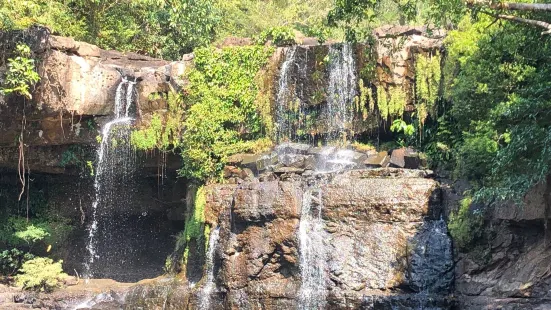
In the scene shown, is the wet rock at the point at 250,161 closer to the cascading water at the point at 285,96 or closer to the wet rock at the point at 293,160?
the wet rock at the point at 293,160

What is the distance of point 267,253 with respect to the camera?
1245cm

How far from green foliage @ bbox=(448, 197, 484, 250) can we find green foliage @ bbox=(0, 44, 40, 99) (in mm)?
10503

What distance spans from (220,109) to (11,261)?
7550 millimetres

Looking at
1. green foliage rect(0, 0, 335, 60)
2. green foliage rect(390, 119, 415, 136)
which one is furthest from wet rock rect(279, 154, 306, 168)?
green foliage rect(0, 0, 335, 60)

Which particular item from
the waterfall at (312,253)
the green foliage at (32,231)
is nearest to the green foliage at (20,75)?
the green foliage at (32,231)

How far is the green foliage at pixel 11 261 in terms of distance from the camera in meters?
17.3

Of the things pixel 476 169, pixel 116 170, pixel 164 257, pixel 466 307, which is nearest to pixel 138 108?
pixel 116 170

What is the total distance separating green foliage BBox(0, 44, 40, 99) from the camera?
577 inches

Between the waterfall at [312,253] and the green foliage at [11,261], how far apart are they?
9.23 meters

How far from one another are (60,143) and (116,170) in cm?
176

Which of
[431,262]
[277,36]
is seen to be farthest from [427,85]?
[431,262]

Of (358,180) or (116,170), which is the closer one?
(358,180)

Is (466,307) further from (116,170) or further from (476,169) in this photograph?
(116,170)

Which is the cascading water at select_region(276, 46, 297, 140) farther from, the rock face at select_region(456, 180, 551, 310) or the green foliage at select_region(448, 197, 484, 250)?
the rock face at select_region(456, 180, 551, 310)
